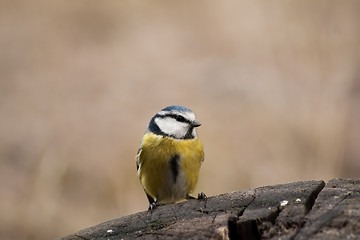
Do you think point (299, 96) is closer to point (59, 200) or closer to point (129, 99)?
point (129, 99)

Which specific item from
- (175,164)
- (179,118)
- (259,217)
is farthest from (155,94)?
(259,217)

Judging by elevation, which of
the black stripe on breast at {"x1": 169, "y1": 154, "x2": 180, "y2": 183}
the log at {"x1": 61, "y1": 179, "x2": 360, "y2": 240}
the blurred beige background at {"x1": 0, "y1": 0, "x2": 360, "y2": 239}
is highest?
the blurred beige background at {"x1": 0, "y1": 0, "x2": 360, "y2": 239}

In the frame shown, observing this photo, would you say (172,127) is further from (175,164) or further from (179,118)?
(175,164)

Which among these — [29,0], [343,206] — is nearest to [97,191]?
[29,0]

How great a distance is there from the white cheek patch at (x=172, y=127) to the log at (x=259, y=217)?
118 centimetres

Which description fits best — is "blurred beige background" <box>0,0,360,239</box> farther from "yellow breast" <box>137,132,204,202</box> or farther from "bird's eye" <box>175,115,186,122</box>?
"bird's eye" <box>175,115,186,122</box>

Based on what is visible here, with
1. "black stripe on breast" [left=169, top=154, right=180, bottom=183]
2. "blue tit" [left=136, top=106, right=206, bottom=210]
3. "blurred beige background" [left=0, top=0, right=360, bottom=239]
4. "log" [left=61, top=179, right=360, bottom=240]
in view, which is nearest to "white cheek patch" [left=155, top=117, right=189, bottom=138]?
"blue tit" [left=136, top=106, right=206, bottom=210]

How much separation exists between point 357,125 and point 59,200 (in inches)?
165

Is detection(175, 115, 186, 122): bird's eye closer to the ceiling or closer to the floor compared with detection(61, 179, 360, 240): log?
closer to the ceiling

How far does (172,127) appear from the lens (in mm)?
4449

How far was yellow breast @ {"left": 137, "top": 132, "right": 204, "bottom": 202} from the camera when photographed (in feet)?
14.0

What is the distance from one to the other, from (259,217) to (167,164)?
5.21 ft

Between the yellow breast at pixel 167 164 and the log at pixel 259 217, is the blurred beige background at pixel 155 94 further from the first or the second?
the log at pixel 259 217

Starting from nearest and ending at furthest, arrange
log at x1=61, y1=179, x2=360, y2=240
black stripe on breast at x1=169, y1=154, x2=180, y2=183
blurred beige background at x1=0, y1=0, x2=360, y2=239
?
log at x1=61, y1=179, x2=360, y2=240
black stripe on breast at x1=169, y1=154, x2=180, y2=183
blurred beige background at x1=0, y1=0, x2=360, y2=239
